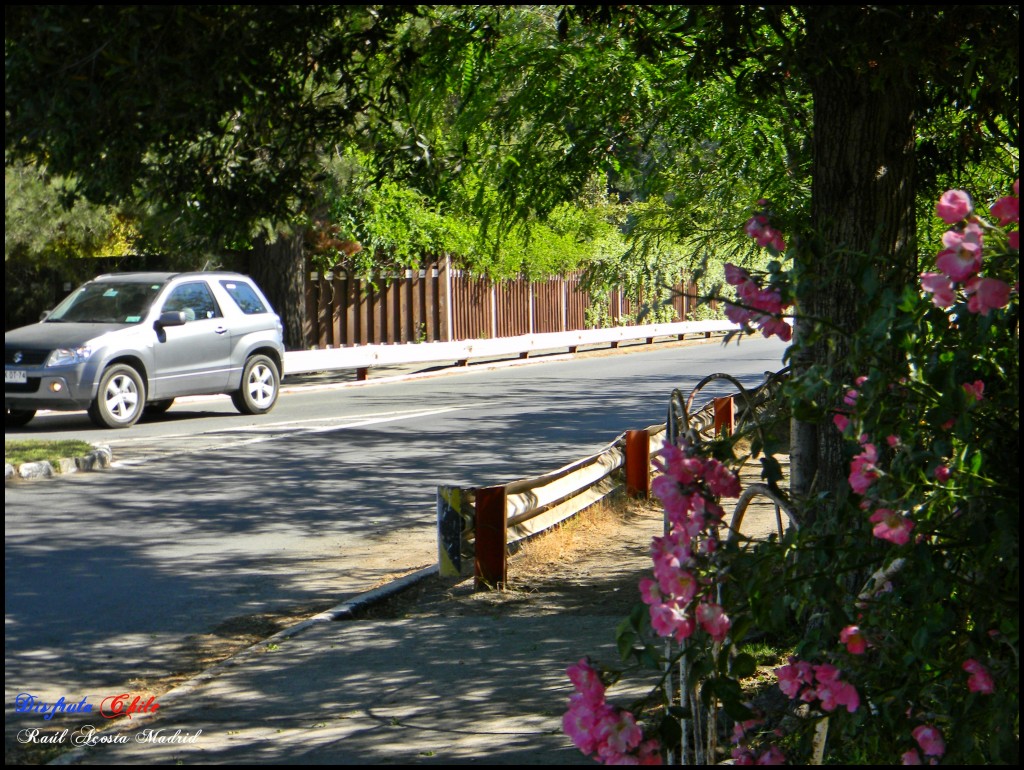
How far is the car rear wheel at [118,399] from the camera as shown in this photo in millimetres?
14750

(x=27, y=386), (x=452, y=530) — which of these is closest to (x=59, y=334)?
(x=27, y=386)

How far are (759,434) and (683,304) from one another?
4383 centimetres

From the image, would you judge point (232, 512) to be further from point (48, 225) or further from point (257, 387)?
point (48, 225)

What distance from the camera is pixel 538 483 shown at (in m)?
8.35

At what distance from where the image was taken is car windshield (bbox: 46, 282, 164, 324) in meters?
15.6

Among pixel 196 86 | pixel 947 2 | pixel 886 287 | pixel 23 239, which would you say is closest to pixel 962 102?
pixel 947 2

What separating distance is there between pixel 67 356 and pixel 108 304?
5.16 ft

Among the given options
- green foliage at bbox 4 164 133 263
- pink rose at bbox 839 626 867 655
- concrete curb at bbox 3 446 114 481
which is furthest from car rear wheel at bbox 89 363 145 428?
pink rose at bbox 839 626 867 655

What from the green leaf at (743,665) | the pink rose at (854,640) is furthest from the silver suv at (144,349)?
the pink rose at (854,640)

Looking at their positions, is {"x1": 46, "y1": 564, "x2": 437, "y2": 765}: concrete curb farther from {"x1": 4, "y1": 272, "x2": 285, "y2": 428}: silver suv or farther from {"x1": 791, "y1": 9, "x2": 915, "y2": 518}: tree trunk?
{"x1": 4, "y1": 272, "x2": 285, "y2": 428}: silver suv

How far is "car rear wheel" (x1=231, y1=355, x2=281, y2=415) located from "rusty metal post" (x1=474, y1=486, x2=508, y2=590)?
9.72m

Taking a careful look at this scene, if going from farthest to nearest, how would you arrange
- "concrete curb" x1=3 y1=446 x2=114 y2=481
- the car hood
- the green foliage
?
the green foliage < the car hood < "concrete curb" x1=3 y1=446 x2=114 y2=481

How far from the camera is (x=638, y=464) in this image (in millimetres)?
10711

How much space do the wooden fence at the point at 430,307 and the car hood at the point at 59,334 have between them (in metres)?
11.6
